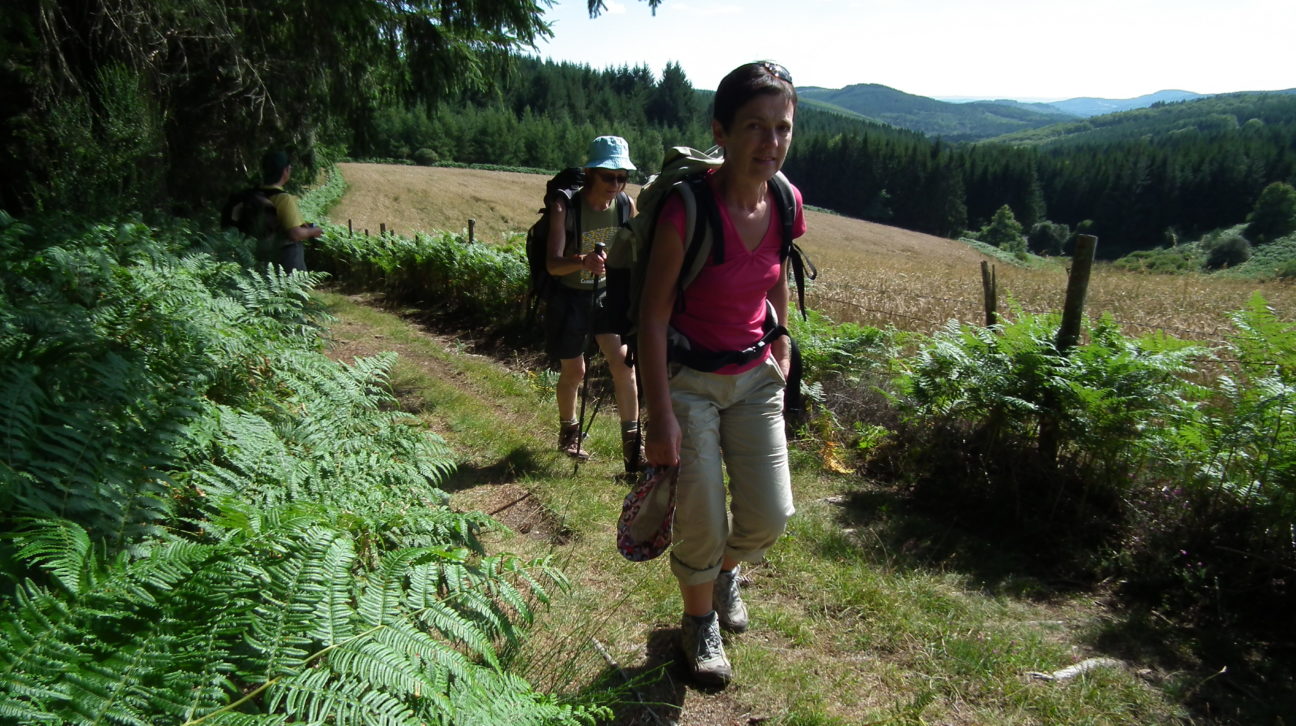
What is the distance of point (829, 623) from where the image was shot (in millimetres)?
3146

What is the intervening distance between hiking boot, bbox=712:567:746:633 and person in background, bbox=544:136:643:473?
1.24 m

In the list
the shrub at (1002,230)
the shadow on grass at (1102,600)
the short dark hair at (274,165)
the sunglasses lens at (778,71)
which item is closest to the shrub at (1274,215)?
the shrub at (1002,230)

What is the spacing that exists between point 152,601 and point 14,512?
63 centimetres

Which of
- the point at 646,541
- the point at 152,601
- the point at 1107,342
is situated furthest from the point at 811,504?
the point at 152,601

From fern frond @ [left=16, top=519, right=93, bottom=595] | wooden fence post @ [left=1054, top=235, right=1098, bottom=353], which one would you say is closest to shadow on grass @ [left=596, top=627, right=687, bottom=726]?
fern frond @ [left=16, top=519, right=93, bottom=595]

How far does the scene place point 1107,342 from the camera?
13.8 feet

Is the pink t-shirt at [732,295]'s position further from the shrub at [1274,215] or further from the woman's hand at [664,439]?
the shrub at [1274,215]

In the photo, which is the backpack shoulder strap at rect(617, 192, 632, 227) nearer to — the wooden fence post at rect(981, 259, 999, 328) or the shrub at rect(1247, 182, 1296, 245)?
the wooden fence post at rect(981, 259, 999, 328)

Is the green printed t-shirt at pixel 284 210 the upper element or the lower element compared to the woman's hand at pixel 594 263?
upper

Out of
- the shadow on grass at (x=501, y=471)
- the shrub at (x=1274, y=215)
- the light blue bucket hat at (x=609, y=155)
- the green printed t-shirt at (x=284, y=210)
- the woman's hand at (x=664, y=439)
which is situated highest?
the light blue bucket hat at (x=609, y=155)

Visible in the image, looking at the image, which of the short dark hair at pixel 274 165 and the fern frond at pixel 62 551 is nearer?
the fern frond at pixel 62 551

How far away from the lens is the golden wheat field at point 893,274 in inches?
467

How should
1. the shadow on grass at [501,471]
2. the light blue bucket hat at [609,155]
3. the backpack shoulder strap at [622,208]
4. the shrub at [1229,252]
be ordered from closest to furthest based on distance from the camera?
1. the light blue bucket hat at [609,155]
2. the shadow on grass at [501,471]
3. the backpack shoulder strap at [622,208]
4. the shrub at [1229,252]

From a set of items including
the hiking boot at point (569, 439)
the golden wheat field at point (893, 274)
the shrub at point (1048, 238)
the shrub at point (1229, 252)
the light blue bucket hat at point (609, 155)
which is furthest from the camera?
the shrub at point (1048, 238)
